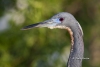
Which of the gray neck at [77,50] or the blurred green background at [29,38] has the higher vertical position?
the blurred green background at [29,38]

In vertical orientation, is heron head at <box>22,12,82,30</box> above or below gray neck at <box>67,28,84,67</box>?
above

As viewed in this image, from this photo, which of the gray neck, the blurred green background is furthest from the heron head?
the blurred green background

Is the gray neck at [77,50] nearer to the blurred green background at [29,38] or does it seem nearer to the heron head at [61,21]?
the heron head at [61,21]

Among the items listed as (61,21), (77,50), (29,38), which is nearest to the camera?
(77,50)

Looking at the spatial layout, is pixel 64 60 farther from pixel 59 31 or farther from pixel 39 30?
pixel 59 31

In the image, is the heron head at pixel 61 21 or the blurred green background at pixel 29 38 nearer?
the heron head at pixel 61 21

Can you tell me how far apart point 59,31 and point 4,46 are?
94 centimetres

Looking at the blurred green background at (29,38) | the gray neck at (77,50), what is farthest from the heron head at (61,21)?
the blurred green background at (29,38)

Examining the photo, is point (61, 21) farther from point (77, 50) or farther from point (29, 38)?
point (29, 38)

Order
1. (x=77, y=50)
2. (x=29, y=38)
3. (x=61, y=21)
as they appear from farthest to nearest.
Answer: (x=29, y=38), (x=61, y=21), (x=77, y=50)

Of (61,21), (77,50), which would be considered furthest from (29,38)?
(77,50)

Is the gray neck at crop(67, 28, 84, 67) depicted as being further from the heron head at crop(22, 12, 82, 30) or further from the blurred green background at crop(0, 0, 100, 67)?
the blurred green background at crop(0, 0, 100, 67)

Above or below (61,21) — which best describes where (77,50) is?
below

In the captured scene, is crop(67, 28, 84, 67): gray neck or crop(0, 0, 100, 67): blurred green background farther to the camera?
crop(0, 0, 100, 67): blurred green background
